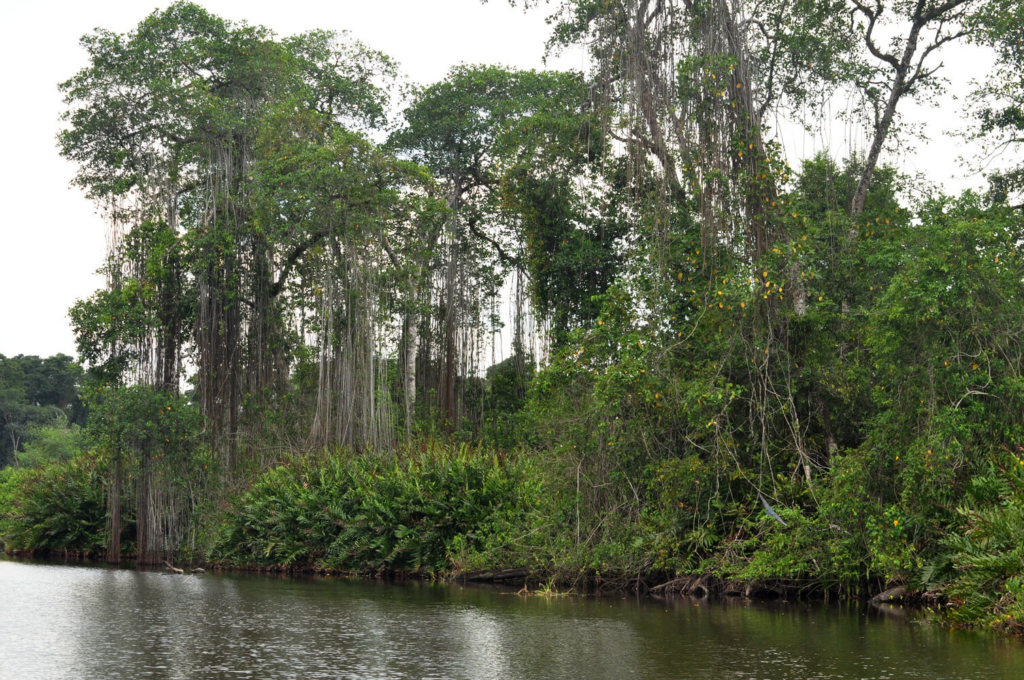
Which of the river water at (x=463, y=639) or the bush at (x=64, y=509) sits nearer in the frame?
the river water at (x=463, y=639)

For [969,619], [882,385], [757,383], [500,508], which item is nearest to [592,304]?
[500,508]

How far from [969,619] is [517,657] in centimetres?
467

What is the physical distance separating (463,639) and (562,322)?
15511mm

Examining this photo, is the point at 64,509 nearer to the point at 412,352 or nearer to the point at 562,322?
the point at 412,352

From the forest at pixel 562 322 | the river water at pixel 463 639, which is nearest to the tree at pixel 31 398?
the forest at pixel 562 322

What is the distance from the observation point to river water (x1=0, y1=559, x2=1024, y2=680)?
7.39m

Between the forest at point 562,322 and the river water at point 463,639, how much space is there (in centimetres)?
132

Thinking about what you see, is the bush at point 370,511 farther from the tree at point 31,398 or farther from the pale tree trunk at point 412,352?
the tree at point 31,398

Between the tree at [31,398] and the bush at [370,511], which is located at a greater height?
the tree at [31,398]

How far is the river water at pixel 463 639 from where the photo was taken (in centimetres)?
739

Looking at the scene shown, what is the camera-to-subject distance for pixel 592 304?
77.6 feet

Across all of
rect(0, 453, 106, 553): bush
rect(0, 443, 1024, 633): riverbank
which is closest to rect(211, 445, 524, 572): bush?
rect(0, 443, 1024, 633): riverbank

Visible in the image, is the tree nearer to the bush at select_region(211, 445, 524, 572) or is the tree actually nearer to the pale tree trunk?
the pale tree trunk

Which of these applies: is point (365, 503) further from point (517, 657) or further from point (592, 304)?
point (517, 657)
